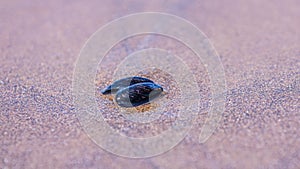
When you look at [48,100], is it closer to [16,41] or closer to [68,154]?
[68,154]

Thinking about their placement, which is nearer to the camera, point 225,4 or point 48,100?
point 48,100

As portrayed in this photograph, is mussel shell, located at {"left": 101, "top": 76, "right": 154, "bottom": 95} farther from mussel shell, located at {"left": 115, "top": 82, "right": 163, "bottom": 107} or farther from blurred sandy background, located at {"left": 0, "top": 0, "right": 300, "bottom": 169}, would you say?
blurred sandy background, located at {"left": 0, "top": 0, "right": 300, "bottom": 169}

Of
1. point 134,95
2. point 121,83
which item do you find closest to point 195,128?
point 134,95

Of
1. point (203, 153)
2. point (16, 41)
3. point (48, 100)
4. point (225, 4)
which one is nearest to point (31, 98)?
point (48, 100)

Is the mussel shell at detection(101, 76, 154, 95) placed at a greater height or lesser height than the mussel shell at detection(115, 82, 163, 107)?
greater

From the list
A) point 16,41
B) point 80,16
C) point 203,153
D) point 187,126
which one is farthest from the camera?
point 80,16

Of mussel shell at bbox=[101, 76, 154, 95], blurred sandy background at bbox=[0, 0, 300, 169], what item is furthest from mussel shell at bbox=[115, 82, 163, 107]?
blurred sandy background at bbox=[0, 0, 300, 169]

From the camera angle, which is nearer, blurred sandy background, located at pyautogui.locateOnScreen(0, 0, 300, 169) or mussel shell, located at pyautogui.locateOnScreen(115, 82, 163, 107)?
blurred sandy background, located at pyautogui.locateOnScreen(0, 0, 300, 169)
